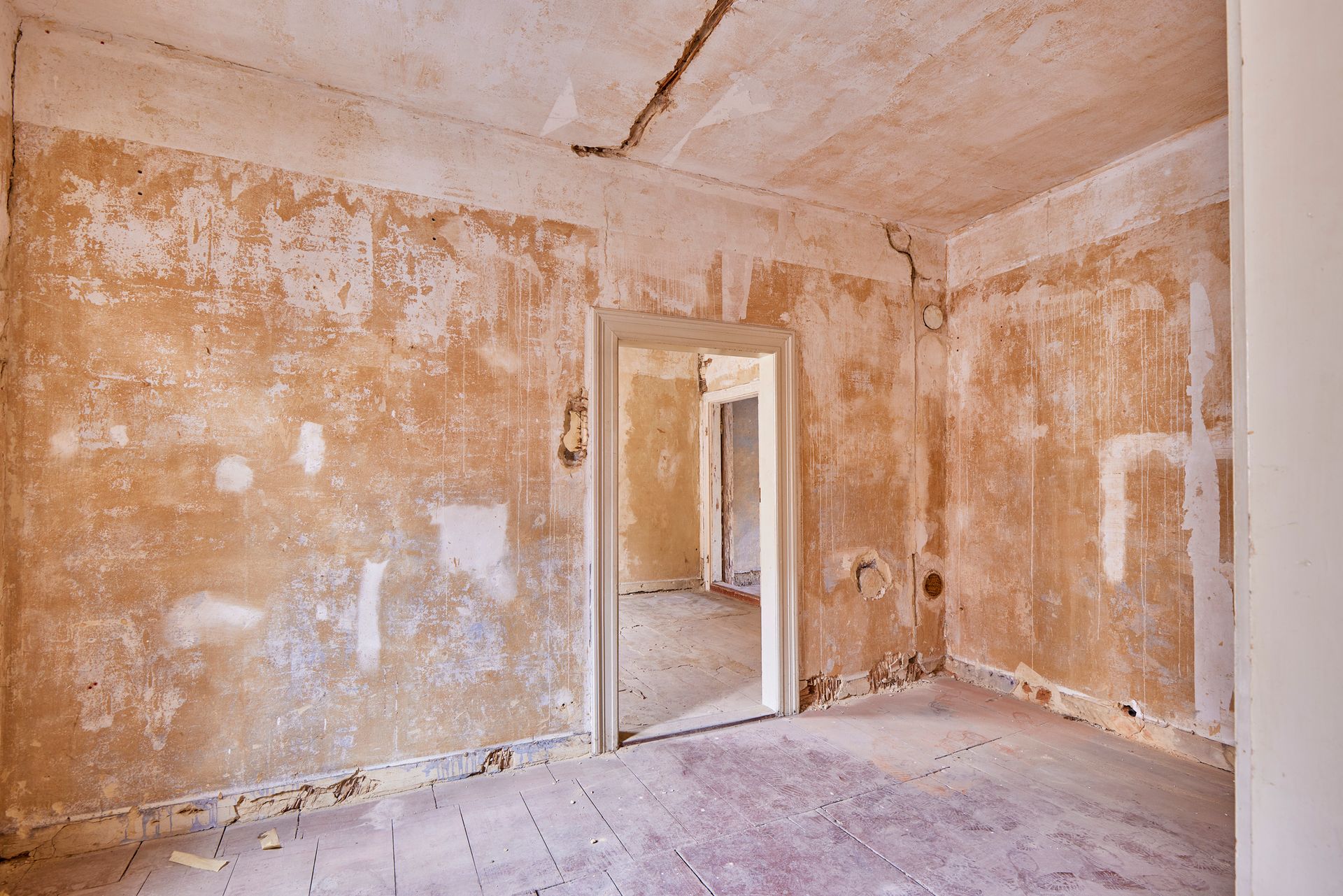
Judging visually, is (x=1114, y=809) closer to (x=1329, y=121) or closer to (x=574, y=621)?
(x=574, y=621)

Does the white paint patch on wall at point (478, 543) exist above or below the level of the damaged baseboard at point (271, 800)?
above

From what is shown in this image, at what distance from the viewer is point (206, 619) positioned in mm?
2422

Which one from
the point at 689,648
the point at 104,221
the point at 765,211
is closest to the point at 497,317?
the point at 104,221

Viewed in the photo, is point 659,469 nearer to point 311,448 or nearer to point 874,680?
point 874,680

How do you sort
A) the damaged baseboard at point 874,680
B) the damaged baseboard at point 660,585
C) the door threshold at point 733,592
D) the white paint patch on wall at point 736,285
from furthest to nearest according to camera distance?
the damaged baseboard at point 660,585
the door threshold at point 733,592
the damaged baseboard at point 874,680
the white paint patch on wall at point 736,285

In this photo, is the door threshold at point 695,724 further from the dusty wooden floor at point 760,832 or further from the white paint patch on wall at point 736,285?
the white paint patch on wall at point 736,285

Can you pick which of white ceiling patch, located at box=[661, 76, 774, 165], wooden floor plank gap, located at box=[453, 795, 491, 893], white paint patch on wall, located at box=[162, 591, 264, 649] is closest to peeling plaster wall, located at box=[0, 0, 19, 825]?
white paint patch on wall, located at box=[162, 591, 264, 649]

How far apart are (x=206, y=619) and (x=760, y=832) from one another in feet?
7.57

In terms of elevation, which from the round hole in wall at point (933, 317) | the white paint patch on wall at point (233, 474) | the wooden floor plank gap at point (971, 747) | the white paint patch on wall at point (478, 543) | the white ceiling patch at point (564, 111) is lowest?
the wooden floor plank gap at point (971, 747)

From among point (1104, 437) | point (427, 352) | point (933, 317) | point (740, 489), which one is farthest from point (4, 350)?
point (740, 489)

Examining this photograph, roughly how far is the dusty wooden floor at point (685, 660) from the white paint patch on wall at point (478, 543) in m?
1.12

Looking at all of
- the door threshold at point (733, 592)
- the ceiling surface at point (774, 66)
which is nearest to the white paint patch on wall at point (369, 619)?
the ceiling surface at point (774, 66)

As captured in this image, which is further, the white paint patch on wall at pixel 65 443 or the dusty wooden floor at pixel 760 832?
the white paint patch on wall at pixel 65 443

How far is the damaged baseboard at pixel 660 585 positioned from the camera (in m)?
6.92
